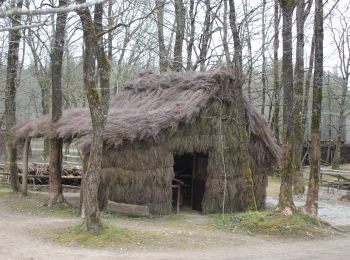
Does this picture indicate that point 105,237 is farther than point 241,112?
No

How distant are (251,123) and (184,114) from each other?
252 cm

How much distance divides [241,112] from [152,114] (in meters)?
2.66

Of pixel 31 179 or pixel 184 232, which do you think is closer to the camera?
pixel 184 232

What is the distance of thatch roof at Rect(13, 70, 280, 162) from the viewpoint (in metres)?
14.5

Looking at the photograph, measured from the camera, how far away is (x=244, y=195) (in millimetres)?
16188

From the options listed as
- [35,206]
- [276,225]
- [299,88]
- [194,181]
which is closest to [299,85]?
[299,88]

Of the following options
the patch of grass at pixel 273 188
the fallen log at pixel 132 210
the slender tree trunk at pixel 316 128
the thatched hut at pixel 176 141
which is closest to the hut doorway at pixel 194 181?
the thatched hut at pixel 176 141

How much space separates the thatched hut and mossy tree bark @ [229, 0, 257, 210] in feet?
1.81

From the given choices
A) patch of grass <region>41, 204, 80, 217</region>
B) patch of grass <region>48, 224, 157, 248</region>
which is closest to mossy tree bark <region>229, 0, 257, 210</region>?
patch of grass <region>48, 224, 157, 248</region>

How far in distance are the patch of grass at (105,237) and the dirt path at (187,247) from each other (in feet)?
0.95

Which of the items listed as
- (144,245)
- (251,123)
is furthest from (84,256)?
(251,123)

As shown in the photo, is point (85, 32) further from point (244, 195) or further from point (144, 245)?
point (244, 195)

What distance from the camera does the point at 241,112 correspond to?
15.4 metres

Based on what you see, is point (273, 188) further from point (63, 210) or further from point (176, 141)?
point (63, 210)
